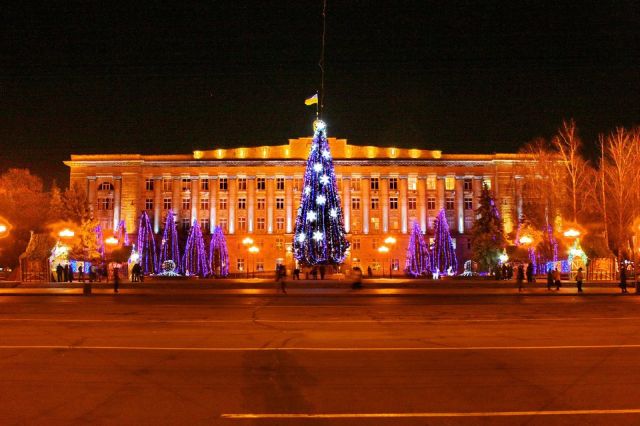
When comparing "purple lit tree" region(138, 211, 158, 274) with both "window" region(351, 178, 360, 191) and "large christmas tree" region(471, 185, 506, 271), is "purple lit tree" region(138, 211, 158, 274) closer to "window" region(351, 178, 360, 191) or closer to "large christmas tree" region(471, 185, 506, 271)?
"large christmas tree" region(471, 185, 506, 271)

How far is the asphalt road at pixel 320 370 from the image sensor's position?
7.67 metres

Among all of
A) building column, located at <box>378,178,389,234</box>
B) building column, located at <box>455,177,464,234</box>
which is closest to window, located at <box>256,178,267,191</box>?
building column, located at <box>378,178,389,234</box>

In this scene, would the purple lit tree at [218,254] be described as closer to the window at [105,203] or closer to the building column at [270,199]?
the building column at [270,199]

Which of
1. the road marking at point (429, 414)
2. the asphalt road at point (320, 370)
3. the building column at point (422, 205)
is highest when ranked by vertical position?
the building column at point (422, 205)

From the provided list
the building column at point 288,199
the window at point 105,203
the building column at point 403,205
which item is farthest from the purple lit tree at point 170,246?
the building column at point 403,205

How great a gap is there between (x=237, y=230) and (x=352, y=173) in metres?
18.5

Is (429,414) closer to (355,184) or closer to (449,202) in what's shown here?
(355,184)

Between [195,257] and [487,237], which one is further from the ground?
[487,237]

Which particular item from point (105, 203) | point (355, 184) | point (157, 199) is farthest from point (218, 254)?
point (105, 203)

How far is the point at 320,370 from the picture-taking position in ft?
34.2

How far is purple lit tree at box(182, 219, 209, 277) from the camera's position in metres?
58.8

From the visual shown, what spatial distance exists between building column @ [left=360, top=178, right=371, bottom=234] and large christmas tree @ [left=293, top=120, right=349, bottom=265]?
46209 mm

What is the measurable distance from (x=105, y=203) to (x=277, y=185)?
24.8 meters

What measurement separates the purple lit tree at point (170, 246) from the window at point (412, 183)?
4149 centimetres
